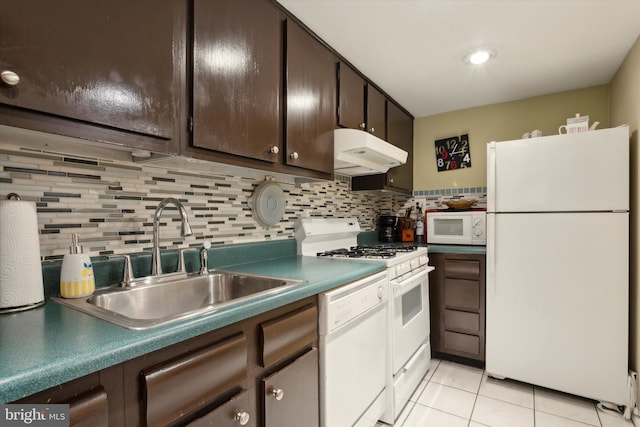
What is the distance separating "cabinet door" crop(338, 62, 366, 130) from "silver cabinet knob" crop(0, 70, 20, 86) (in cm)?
150

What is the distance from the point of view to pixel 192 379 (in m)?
0.77

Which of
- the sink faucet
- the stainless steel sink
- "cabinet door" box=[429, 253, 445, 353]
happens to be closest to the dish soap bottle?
the stainless steel sink

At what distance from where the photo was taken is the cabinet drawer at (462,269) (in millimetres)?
2334

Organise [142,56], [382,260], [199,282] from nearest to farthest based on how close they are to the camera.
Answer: [142,56] < [199,282] < [382,260]

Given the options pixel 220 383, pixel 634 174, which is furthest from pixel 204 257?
pixel 634 174

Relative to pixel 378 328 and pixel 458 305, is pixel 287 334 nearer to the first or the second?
pixel 378 328

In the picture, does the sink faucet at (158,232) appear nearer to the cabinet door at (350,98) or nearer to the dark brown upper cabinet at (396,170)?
the cabinet door at (350,98)

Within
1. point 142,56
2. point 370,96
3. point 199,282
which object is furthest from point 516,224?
point 142,56

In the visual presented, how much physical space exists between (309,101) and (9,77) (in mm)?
1203

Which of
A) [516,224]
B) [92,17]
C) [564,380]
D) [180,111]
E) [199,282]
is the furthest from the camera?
[516,224]

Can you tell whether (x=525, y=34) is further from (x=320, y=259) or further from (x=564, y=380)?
(x=564, y=380)

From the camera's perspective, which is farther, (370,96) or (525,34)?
(370,96)

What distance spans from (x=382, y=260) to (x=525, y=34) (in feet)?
4.88

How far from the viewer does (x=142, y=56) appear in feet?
3.09
